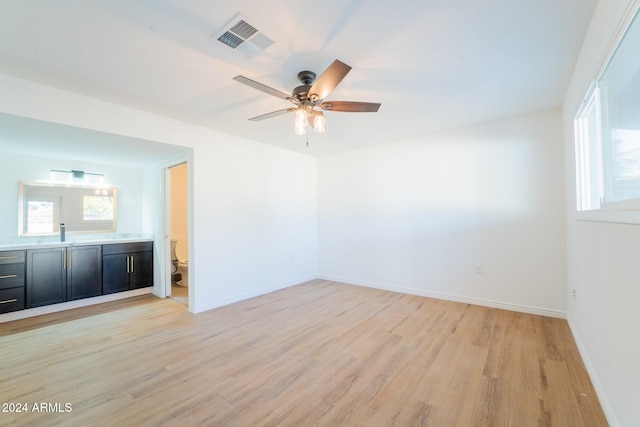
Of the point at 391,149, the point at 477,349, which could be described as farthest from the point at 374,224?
the point at 477,349

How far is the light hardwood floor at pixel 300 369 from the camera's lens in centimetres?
162

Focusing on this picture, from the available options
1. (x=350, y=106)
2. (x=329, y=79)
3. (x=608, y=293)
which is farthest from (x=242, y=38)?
(x=608, y=293)

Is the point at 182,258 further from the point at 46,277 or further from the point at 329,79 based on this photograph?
the point at 329,79

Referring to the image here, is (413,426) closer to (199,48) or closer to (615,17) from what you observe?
(615,17)

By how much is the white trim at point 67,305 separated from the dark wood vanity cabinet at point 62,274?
3.5 inches

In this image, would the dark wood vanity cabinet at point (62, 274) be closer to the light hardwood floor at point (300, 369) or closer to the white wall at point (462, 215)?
the light hardwood floor at point (300, 369)

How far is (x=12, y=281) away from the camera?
10.3ft

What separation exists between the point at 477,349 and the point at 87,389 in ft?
10.3

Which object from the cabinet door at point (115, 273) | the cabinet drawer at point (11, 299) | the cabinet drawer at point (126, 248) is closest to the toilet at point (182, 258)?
the cabinet drawer at point (126, 248)

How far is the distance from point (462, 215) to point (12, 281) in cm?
575

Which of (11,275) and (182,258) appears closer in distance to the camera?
(11,275)

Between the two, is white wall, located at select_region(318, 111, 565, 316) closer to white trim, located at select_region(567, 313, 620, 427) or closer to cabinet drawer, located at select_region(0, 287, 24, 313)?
white trim, located at select_region(567, 313, 620, 427)

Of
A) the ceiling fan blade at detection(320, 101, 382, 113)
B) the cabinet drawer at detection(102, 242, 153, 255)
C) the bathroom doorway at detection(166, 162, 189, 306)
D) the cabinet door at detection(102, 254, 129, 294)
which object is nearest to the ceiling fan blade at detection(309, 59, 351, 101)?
the ceiling fan blade at detection(320, 101, 382, 113)

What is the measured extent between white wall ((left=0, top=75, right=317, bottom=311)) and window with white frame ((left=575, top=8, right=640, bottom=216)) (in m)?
3.76
